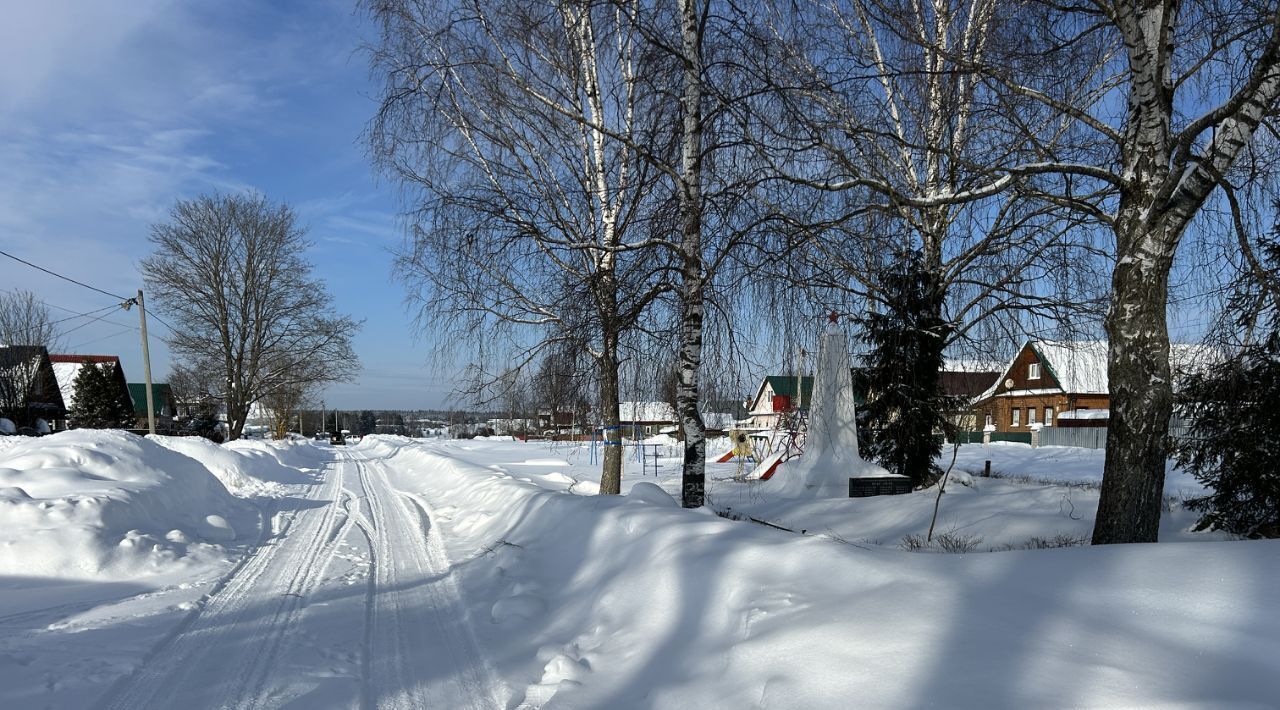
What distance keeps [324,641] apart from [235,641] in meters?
0.60

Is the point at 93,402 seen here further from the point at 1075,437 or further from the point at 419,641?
the point at 1075,437

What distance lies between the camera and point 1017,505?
10.8 meters

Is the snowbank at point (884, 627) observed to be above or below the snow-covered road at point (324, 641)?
above

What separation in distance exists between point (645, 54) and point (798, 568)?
5.16 m

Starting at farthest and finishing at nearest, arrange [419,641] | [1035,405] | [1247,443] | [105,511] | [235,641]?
[1035,405]
[1247,443]
[105,511]
[419,641]
[235,641]

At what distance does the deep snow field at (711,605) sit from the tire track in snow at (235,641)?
0.38ft

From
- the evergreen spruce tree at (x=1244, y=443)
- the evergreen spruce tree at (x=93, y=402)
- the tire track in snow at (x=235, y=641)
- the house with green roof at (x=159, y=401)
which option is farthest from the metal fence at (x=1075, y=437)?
the house with green roof at (x=159, y=401)

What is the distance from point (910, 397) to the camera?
46.3 ft

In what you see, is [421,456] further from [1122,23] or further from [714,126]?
[1122,23]

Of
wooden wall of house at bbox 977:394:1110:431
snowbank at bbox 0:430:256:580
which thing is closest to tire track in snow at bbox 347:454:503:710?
snowbank at bbox 0:430:256:580

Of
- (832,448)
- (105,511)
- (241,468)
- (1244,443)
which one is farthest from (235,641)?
(241,468)

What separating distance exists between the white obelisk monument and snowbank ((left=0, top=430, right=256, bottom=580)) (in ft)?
33.2

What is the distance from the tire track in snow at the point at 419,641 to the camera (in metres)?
4.23

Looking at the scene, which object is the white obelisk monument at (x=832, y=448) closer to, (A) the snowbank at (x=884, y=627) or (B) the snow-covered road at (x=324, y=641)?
(B) the snow-covered road at (x=324, y=641)
